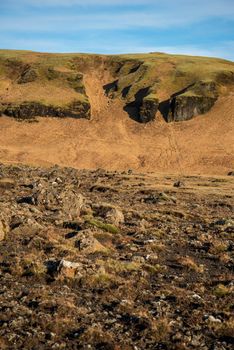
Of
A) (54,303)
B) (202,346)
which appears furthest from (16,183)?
(202,346)

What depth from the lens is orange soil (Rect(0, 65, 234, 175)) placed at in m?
82.2

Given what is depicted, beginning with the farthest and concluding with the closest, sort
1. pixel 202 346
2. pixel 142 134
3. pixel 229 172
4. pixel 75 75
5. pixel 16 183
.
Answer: pixel 75 75, pixel 142 134, pixel 229 172, pixel 16 183, pixel 202 346

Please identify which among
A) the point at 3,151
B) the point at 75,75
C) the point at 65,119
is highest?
the point at 75,75

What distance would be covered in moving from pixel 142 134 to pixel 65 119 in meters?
19.9

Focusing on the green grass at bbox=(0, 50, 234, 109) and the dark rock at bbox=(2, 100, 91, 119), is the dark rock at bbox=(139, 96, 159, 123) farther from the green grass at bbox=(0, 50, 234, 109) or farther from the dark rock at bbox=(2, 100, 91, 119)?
the dark rock at bbox=(2, 100, 91, 119)

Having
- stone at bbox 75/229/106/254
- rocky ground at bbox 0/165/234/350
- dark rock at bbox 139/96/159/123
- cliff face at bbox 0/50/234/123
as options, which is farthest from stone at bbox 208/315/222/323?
dark rock at bbox 139/96/159/123

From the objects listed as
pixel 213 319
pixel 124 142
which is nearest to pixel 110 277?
pixel 213 319

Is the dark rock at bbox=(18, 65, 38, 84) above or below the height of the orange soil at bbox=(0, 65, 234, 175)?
above

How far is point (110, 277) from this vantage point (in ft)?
58.1

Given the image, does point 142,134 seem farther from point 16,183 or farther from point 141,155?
point 16,183

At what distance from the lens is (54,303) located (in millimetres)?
14781

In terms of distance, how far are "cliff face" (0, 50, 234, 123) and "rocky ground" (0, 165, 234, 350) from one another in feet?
230

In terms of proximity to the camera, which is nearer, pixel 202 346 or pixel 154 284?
pixel 202 346

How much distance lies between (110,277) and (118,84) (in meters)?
108
